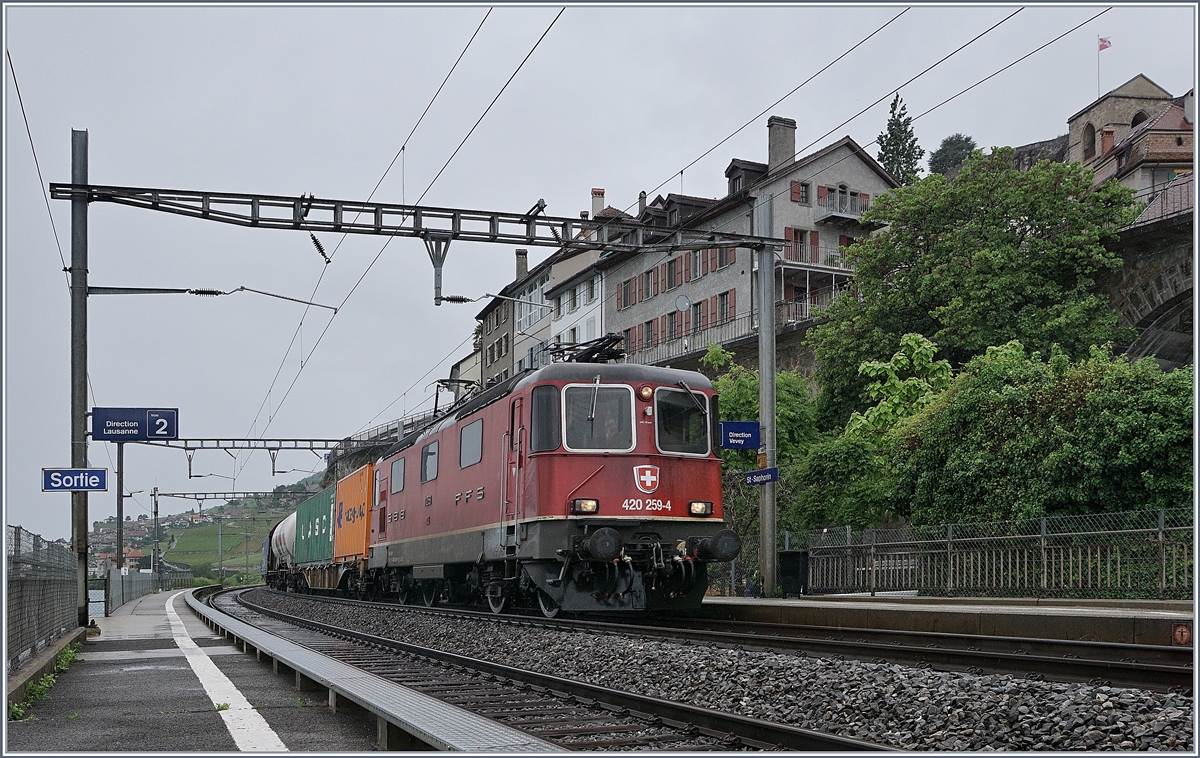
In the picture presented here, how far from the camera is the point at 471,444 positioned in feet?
59.1

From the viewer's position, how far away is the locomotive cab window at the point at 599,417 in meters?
15.4

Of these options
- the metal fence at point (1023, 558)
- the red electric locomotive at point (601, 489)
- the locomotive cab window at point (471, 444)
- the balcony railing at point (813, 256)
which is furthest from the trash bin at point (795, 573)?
the balcony railing at point (813, 256)

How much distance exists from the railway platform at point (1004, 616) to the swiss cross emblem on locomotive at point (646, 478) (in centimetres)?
261

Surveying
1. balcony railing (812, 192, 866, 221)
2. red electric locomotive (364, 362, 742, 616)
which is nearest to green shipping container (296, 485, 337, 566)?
red electric locomotive (364, 362, 742, 616)

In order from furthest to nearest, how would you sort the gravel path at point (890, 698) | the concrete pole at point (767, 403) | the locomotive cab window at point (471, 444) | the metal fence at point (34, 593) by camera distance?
the concrete pole at point (767, 403), the locomotive cab window at point (471, 444), the metal fence at point (34, 593), the gravel path at point (890, 698)

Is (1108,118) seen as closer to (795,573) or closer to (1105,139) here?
(1105,139)

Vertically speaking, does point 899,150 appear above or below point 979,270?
above

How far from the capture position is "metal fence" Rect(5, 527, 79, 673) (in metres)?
10.0

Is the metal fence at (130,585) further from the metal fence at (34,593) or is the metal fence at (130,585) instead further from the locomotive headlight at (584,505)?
the locomotive headlight at (584,505)

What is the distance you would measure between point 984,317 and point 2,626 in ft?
106

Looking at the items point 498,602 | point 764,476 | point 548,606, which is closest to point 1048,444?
point 764,476

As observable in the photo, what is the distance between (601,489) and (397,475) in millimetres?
9206

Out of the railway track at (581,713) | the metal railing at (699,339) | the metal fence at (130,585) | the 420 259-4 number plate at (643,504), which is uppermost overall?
the metal railing at (699,339)

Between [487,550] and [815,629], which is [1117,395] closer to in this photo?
[815,629]
